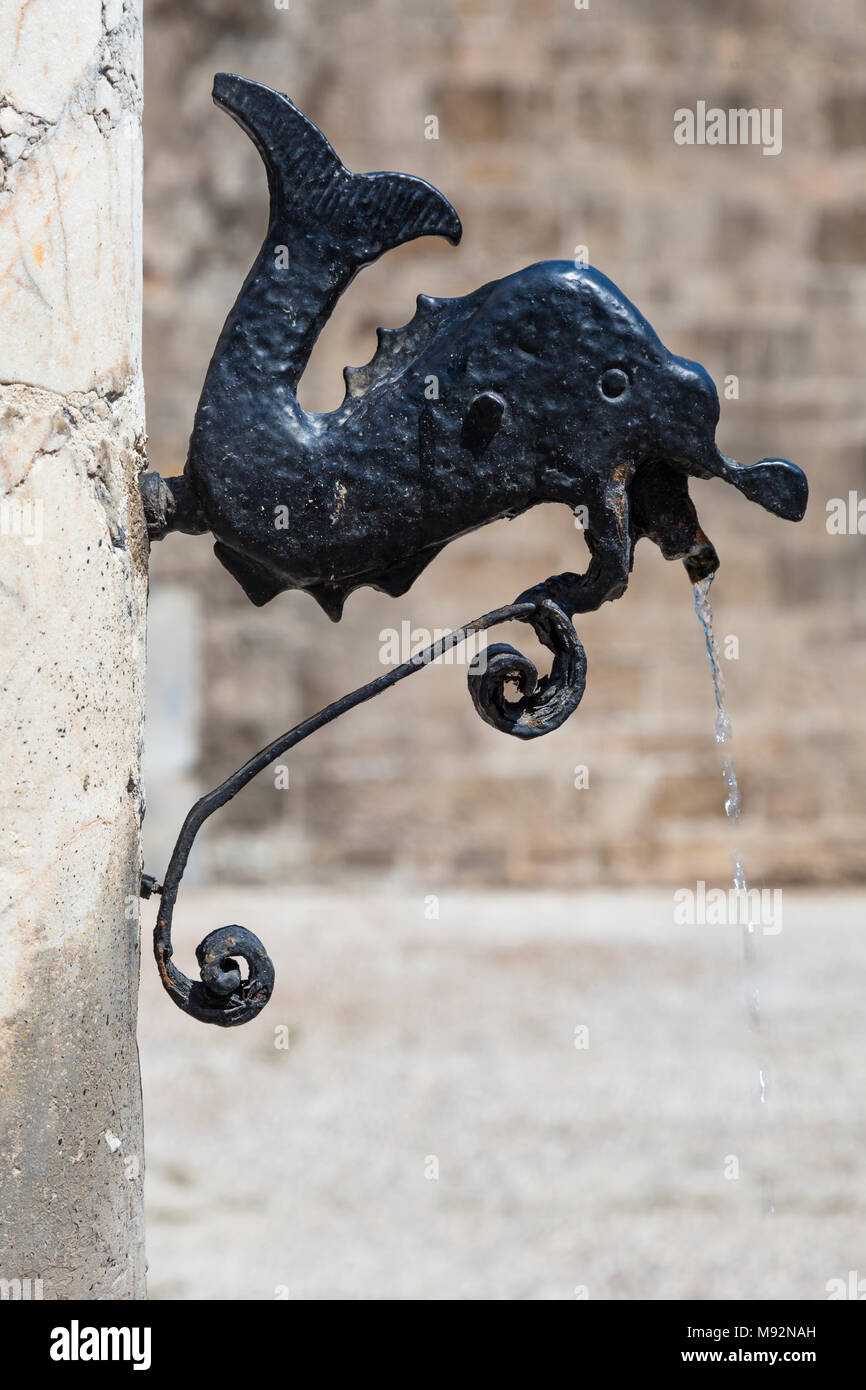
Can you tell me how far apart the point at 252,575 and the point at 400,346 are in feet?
0.74

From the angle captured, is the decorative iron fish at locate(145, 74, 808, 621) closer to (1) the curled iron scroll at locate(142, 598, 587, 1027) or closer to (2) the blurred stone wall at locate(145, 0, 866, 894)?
(1) the curled iron scroll at locate(142, 598, 587, 1027)

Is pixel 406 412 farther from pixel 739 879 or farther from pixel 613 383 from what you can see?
pixel 739 879

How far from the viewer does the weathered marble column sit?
3.40 ft

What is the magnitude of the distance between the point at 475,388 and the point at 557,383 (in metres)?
0.06

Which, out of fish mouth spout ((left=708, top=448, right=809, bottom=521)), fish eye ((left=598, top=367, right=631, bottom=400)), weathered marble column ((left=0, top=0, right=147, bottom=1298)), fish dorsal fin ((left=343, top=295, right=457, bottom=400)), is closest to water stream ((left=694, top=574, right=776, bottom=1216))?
fish mouth spout ((left=708, top=448, right=809, bottom=521))

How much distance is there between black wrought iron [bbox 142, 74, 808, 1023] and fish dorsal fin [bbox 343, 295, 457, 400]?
1 cm

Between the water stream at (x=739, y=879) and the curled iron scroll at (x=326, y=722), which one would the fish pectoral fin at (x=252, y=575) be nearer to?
the curled iron scroll at (x=326, y=722)

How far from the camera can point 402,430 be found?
3.78 feet

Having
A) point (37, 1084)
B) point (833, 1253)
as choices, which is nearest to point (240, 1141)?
point (833, 1253)

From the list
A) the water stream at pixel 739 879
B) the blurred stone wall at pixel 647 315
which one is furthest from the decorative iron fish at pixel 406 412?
the blurred stone wall at pixel 647 315

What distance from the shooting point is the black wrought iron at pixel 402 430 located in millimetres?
1143

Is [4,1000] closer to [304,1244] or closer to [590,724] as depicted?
[304,1244]

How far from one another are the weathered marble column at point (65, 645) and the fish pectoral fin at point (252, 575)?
0.33 feet

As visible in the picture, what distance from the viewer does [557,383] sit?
1.14m
